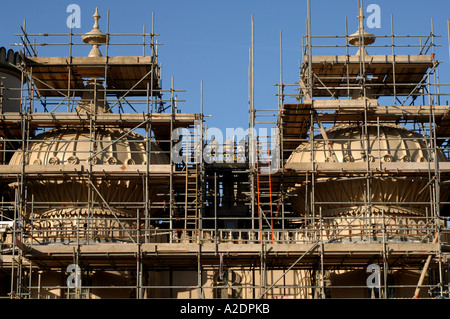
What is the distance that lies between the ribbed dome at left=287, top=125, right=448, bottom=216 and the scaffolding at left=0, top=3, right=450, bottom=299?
7 centimetres

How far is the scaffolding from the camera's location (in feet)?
151

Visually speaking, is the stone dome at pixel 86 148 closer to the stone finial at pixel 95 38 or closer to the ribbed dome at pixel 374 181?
the stone finial at pixel 95 38

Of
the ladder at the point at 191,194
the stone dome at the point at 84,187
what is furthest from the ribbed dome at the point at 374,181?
the stone dome at the point at 84,187

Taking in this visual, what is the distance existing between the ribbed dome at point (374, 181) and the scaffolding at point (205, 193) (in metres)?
0.07

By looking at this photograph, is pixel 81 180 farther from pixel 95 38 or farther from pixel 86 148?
pixel 95 38

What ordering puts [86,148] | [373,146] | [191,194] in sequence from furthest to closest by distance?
[373,146] < [86,148] < [191,194]

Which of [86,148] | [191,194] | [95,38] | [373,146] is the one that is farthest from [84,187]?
[373,146]

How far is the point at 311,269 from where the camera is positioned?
4866 cm

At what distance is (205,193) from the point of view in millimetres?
54344

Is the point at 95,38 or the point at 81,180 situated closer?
the point at 81,180

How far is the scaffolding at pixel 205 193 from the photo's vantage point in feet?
151

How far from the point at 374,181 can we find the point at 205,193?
28.5 ft

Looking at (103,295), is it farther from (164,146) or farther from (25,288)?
(164,146)

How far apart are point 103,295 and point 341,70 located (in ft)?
53.4
